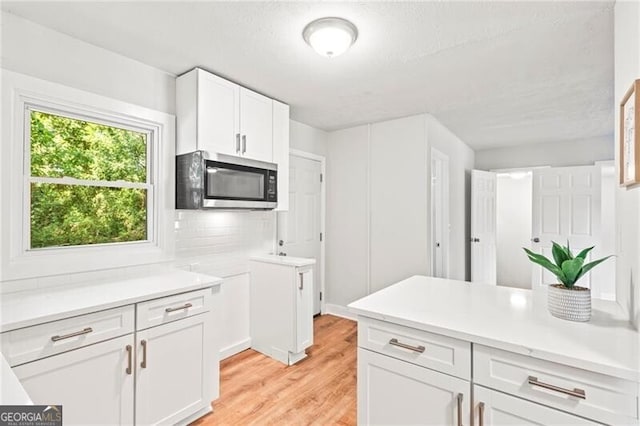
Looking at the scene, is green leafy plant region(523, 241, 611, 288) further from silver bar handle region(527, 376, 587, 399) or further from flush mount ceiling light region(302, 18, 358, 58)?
flush mount ceiling light region(302, 18, 358, 58)

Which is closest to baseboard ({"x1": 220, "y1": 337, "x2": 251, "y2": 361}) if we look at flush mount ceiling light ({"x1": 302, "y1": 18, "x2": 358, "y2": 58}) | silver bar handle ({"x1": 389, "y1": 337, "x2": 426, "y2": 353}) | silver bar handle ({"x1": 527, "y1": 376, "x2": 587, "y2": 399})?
silver bar handle ({"x1": 389, "y1": 337, "x2": 426, "y2": 353})

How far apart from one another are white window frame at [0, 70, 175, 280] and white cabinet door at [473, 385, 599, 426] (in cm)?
218

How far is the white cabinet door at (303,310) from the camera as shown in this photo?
2.72 metres

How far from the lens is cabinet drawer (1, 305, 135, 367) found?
51.9 inches

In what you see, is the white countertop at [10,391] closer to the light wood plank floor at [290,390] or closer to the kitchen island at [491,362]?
the kitchen island at [491,362]

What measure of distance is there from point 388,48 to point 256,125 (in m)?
1.24

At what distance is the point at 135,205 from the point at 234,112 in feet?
3.38

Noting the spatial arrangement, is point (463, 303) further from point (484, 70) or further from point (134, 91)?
point (134, 91)

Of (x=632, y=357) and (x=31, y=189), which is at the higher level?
(x=31, y=189)

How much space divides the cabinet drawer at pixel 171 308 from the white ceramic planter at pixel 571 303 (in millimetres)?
1853

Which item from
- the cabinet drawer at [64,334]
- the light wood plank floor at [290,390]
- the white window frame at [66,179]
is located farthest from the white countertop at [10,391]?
the light wood plank floor at [290,390]

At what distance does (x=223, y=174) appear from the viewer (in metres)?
2.42

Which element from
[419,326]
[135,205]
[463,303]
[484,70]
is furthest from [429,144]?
[135,205]

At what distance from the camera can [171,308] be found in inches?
71.7
